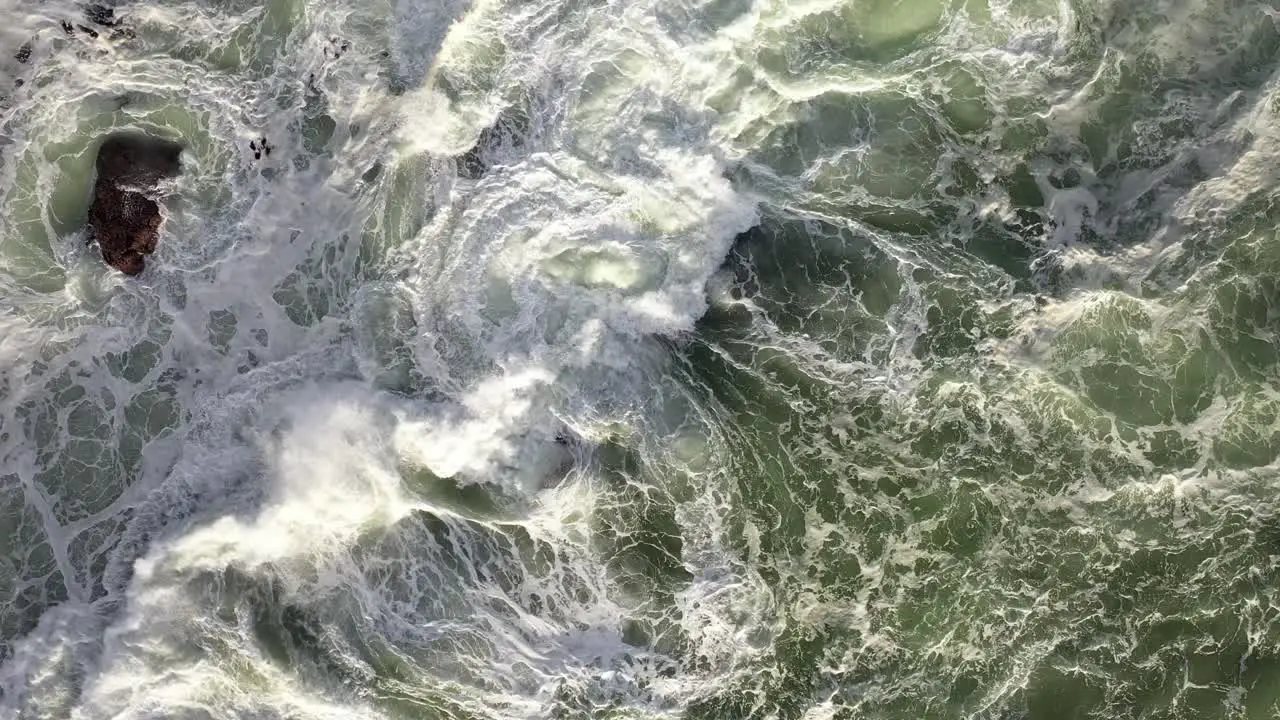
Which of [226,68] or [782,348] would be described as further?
[226,68]

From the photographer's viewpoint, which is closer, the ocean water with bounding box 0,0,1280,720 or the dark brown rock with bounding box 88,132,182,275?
the ocean water with bounding box 0,0,1280,720

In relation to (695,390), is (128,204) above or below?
above

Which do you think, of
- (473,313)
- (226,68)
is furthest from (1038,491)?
(226,68)

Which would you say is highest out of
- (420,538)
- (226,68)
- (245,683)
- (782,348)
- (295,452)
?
(226,68)

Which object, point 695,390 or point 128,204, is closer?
point 695,390

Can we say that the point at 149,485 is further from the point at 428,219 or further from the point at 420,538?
the point at 428,219
